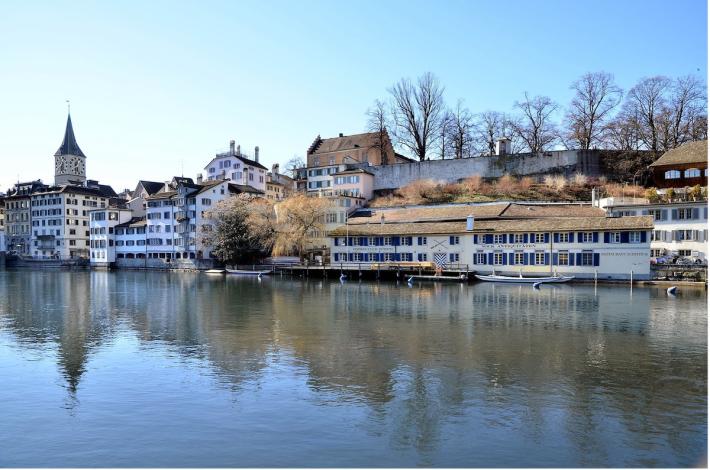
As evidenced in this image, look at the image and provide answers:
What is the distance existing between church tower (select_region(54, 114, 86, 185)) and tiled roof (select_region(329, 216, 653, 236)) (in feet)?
305

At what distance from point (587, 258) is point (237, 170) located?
62.0 m

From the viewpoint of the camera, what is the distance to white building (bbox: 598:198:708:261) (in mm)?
53188

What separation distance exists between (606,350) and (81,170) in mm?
141148

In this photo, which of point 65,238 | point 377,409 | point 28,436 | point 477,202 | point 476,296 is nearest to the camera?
point 28,436

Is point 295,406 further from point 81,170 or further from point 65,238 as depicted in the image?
point 81,170

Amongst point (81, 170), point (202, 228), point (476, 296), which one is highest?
point (81, 170)

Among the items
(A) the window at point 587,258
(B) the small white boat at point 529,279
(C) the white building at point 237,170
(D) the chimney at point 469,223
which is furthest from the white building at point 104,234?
(A) the window at point 587,258

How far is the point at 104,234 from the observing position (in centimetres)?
9625

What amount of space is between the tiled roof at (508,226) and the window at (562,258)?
2.23m

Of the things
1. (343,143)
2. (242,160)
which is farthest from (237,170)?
(343,143)

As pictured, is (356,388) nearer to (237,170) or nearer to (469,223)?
(469,223)

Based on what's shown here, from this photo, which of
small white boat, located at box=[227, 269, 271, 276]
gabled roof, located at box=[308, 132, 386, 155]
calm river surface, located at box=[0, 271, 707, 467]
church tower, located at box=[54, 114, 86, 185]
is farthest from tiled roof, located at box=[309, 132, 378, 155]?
church tower, located at box=[54, 114, 86, 185]

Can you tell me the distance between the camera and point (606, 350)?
22.8 meters

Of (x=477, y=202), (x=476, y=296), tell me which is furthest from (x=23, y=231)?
(x=476, y=296)
